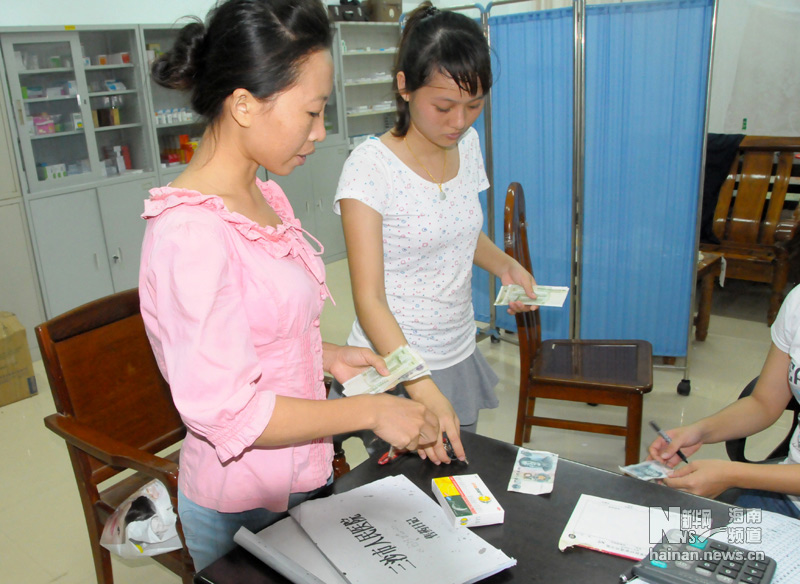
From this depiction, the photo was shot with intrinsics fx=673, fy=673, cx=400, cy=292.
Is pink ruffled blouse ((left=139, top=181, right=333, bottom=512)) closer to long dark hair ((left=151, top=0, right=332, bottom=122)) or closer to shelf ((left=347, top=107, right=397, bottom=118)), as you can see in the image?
long dark hair ((left=151, top=0, right=332, bottom=122))

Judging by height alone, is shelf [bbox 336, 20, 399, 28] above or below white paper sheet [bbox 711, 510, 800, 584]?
above

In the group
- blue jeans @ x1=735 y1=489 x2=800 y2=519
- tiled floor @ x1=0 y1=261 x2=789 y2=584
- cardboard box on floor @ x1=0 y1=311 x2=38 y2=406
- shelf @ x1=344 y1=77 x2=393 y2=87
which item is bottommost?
tiled floor @ x1=0 y1=261 x2=789 y2=584

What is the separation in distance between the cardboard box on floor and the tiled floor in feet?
0.21

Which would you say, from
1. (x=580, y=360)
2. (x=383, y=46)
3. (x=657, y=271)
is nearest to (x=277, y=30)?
(x=580, y=360)

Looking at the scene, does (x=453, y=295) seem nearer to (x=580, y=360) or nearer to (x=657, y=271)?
(x=580, y=360)

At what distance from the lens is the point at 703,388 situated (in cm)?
334

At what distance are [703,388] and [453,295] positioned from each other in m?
2.19

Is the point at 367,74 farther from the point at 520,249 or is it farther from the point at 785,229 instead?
the point at 520,249

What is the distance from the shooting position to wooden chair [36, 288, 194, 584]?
1.60 metres

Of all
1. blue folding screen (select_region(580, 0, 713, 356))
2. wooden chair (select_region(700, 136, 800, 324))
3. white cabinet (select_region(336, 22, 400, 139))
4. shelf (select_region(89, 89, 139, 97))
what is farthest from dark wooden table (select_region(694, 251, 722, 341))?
shelf (select_region(89, 89, 139, 97))

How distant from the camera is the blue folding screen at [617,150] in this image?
316cm

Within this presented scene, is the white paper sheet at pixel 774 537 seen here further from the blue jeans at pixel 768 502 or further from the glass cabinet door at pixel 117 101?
the glass cabinet door at pixel 117 101

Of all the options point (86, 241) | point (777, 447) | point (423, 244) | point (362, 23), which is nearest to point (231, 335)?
point (423, 244)

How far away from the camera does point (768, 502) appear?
4.98ft
